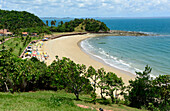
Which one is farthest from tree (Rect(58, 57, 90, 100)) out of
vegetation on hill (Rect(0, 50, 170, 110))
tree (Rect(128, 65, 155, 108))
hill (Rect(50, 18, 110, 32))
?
hill (Rect(50, 18, 110, 32))

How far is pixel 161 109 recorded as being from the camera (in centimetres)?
1304

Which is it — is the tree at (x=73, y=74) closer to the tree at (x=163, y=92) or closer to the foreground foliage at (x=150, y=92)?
the foreground foliage at (x=150, y=92)

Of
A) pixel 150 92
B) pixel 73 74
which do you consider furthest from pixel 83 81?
pixel 150 92

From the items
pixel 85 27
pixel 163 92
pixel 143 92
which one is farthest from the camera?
pixel 85 27

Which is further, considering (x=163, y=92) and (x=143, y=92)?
(x=143, y=92)

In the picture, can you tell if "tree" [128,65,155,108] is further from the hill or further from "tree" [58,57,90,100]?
the hill

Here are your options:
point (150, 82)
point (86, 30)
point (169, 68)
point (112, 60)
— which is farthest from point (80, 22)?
point (150, 82)

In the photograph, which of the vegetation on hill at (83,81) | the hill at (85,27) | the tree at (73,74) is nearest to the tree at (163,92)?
the vegetation on hill at (83,81)

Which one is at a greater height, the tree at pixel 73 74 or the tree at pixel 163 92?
the tree at pixel 73 74

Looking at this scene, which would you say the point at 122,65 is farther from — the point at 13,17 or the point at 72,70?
the point at 13,17

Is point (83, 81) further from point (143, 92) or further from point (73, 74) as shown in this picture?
point (143, 92)

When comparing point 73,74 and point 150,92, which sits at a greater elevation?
point 73,74

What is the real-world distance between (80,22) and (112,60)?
7886 centimetres

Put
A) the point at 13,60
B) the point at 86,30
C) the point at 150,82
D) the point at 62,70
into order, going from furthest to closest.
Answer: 1. the point at 86,30
2. the point at 150,82
3. the point at 13,60
4. the point at 62,70
